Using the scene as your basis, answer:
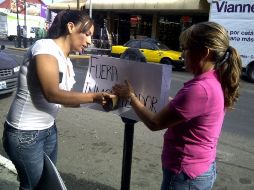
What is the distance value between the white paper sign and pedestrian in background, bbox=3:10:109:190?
217 millimetres

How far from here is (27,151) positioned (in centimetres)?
232

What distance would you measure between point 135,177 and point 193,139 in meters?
2.29

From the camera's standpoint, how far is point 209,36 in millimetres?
1890

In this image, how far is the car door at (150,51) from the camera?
17.1m

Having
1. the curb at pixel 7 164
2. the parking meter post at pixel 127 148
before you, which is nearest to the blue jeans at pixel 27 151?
the parking meter post at pixel 127 148

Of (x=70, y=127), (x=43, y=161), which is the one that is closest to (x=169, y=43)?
(x=70, y=127)

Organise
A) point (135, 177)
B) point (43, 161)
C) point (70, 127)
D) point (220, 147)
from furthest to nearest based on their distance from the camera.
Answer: point (70, 127) < point (220, 147) < point (135, 177) < point (43, 161)

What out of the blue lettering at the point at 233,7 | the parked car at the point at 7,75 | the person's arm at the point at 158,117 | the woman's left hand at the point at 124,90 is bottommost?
the parked car at the point at 7,75

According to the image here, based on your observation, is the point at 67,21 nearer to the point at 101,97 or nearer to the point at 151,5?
the point at 101,97

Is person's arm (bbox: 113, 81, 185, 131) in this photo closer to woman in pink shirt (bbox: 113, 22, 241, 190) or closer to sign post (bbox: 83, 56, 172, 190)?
woman in pink shirt (bbox: 113, 22, 241, 190)

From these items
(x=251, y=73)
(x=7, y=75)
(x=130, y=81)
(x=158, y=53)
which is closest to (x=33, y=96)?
(x=130, y=81)

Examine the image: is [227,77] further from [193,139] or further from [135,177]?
[135,177]

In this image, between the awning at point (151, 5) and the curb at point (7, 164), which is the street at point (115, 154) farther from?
the awning at point (151, 5)

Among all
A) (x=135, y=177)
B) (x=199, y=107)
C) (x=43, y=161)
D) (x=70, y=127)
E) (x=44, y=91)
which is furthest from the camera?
(x=70, y=127)
